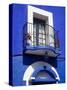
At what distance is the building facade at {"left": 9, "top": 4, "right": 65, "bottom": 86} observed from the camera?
5.87 ft

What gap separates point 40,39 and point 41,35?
1.1 inches

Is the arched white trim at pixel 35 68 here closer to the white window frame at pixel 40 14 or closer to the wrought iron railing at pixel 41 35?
the wrought iron railing at pixel 41 35

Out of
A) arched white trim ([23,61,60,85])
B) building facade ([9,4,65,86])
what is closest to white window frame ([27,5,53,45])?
building facade ([9,4,65,86])

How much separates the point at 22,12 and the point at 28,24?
0.08 m

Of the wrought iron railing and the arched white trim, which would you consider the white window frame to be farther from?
the arched white trim

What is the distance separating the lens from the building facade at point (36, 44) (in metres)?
1.79

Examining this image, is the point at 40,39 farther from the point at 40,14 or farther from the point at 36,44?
the point at 40,14

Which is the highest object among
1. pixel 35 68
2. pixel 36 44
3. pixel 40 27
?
pixel 40 27

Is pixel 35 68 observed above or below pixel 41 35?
below

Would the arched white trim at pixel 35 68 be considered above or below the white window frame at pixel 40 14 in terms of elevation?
below

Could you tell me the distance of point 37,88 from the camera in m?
1.79

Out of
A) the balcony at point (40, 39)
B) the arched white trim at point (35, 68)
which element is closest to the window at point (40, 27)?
the balcony at point (40, 39)

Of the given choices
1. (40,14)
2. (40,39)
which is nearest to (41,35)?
(40,39)

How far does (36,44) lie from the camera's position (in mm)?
1853
